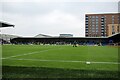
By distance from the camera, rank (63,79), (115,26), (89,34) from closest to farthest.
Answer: (63,79)
(115,26)
(89,34)

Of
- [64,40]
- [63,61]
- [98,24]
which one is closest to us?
[63,61]

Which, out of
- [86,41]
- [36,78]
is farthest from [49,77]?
[86,41]

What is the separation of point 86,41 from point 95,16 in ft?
88.0

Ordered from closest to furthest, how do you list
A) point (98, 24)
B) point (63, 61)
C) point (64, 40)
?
point (63, 61), point (64, 40), point (98, 24)

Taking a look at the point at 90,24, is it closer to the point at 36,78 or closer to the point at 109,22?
the point at 109,22

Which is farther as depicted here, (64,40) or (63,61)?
(64,40)

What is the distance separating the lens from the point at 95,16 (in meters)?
123

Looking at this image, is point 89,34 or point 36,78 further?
point 89,34

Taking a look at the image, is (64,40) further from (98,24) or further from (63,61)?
(63,61)

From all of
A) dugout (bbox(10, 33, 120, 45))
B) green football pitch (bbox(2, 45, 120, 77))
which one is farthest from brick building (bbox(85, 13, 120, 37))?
green football pitch (bbox(2, 45, 120, 77))

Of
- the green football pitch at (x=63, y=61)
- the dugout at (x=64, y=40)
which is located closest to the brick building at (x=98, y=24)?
the dugout at (x=64, y=40)

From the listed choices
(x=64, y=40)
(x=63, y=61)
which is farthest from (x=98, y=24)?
(x=63, y=61)

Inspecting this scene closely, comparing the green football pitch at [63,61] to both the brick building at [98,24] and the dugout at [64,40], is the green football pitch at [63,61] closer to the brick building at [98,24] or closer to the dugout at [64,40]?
the dugout at [64,40]

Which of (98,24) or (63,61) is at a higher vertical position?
(98,24)
